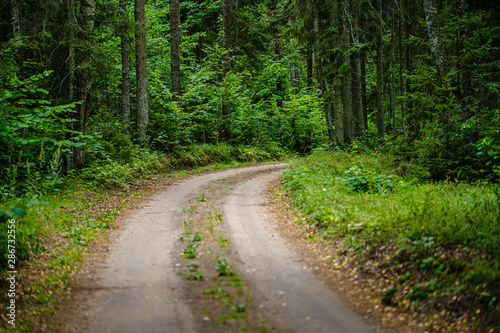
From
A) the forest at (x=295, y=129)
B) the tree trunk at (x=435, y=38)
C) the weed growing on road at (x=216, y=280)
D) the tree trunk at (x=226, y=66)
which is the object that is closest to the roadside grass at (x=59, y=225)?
the forest at (x=295, y=129)

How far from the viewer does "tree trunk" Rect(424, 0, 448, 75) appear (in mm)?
11797

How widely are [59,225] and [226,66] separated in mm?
17274

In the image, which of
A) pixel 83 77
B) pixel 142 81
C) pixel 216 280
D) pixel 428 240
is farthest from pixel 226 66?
pixel 428 240

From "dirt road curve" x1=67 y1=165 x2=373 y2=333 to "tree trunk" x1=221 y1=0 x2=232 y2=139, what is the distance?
14147 millimetres

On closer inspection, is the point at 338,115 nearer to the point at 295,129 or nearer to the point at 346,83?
the point at 346,83

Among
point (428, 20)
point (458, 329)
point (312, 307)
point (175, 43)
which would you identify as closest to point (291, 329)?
point (312, 307)

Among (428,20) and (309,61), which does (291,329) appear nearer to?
(428,20)

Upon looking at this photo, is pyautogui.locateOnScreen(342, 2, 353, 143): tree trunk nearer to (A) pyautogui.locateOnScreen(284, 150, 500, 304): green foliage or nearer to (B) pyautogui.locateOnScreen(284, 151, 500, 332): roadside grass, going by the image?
(A) pyautogui.locateOnScreen(284, 150, 500, 304): green foliage

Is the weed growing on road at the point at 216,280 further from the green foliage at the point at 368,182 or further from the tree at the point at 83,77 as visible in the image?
the tree at the point at 83,77

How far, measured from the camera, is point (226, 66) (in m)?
22.7

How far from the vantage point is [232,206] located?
1012 cm

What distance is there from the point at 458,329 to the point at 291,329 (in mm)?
2004

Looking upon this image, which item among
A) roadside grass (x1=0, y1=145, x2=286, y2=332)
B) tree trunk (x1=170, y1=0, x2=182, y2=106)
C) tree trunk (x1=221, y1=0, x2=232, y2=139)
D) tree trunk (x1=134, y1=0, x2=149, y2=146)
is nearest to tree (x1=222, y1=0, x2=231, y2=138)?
tree trunk (x1=221, y1=0, x2=232, y2=139)

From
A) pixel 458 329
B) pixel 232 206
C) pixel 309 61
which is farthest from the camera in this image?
pixel 309 61
